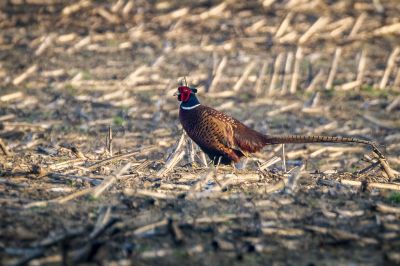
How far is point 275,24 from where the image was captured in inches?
567

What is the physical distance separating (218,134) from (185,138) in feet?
1.83

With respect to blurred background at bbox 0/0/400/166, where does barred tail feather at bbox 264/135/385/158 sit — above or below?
below

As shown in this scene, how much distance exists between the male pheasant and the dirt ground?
0.24 meters

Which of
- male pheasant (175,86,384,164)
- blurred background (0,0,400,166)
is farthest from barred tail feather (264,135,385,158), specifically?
blurred background (0,0,400,166)

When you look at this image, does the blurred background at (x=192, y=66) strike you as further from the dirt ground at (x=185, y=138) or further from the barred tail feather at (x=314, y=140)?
the barred tail feather at (x=314, y=140)

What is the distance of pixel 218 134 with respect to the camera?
722 centimetres

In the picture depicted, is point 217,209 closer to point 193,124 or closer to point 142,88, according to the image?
point 193,124

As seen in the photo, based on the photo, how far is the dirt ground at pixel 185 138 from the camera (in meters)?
4.78

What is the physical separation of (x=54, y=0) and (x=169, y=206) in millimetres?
10724

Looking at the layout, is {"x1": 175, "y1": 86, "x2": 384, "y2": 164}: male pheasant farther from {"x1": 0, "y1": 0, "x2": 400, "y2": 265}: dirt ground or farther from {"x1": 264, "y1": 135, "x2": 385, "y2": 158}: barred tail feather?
{"x1": 0, "y1": 0, "x2": 400, "y2": 265}: dirt ground

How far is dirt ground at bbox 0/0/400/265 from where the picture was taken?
478 cm

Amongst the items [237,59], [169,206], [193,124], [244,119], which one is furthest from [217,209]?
[237,59]

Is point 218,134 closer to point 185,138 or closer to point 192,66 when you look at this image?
point 185,138

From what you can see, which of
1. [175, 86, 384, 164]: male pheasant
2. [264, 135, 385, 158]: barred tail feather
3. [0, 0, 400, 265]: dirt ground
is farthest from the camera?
[175, 86, 384, 164]: male pheasant
